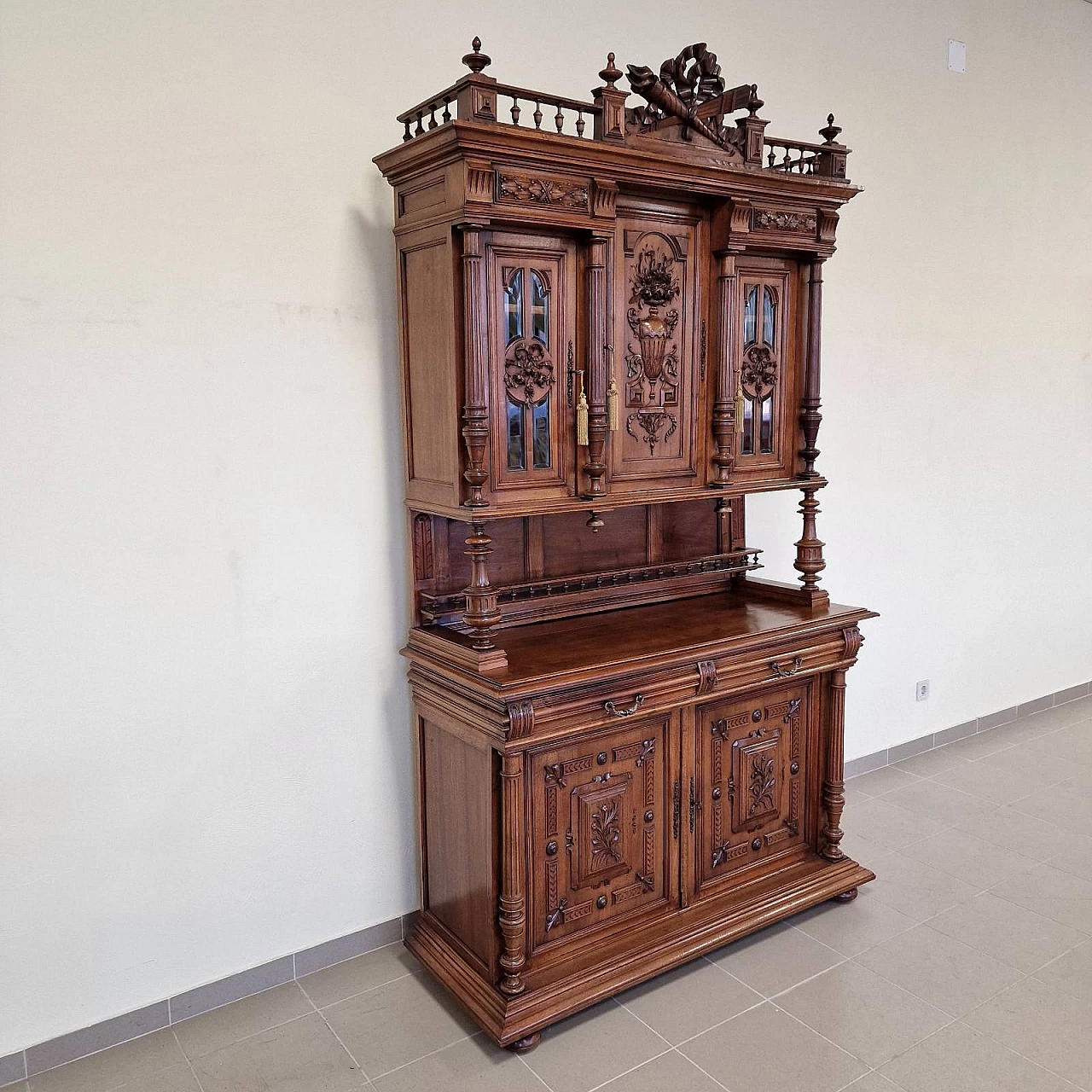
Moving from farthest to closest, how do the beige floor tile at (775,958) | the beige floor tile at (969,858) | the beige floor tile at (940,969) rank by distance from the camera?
1. the beige floor tile at (969,858)
2. the beige floor tile at (775,958)
3. the beige floor tile at (940,969)

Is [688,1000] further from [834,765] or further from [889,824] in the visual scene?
[889,824]

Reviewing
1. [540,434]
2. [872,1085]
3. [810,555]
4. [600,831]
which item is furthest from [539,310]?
[872,1085]

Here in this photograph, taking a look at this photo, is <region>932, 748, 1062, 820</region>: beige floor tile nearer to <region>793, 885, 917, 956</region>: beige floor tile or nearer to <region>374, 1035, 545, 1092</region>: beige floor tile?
<region>793, 885, 917, 956</region>: beige floor tile

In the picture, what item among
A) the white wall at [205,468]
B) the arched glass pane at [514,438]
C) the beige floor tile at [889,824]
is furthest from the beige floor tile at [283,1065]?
the beige floor tile at [889,824]

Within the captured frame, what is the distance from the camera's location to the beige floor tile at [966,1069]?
250 cm

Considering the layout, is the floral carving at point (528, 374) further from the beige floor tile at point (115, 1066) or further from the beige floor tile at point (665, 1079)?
the beige floor tile at point (115, 1066)

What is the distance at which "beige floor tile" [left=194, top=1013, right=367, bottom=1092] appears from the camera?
101 inches

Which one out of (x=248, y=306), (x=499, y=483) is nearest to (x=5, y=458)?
(x=248, y=306)

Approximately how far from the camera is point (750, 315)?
320 cm

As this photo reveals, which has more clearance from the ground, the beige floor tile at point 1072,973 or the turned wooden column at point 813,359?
the turned wooden column at point 813,359

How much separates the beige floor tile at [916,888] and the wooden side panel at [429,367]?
2.14m

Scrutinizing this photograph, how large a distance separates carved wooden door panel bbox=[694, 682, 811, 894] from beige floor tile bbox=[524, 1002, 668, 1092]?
0.53 meters

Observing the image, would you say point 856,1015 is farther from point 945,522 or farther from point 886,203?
point 886,203

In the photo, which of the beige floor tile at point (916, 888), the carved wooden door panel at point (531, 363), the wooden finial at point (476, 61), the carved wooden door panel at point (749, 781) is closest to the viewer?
the wooden finial at point (476, 61)
